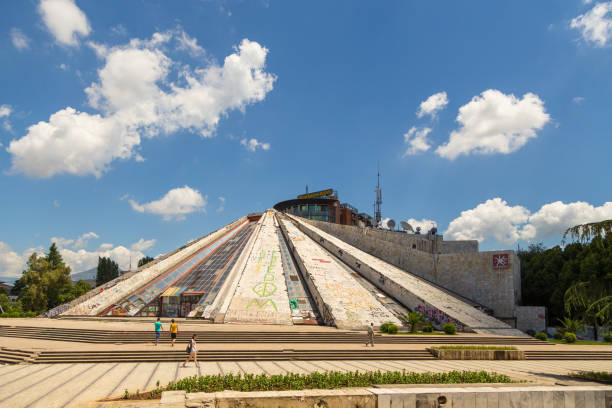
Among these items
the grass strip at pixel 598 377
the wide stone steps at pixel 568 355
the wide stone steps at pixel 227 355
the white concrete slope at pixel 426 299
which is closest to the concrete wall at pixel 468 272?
the white concrete slope at pixel 426 299

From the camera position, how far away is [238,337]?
18.1 metres

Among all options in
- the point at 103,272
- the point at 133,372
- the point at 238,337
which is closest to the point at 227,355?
the point at 238,337

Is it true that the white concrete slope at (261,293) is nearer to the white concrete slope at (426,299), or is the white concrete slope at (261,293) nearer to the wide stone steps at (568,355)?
the white concrete slope at (426,299)

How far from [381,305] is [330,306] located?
3934 mm

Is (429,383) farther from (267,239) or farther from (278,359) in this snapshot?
(267,239)

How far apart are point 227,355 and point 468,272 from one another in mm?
23483

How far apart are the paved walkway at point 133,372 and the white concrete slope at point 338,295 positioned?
7246 millimetres

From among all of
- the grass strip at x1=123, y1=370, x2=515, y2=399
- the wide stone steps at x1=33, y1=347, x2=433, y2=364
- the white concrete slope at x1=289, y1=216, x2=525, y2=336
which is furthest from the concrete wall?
the grass strip at x1=123, y1=370, x2=515, y2=399

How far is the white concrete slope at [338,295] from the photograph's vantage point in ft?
75.7

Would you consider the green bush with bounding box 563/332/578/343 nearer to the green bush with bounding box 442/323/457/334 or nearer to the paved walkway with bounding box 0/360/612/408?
the paved walkway with bounding box 0/360/612/408

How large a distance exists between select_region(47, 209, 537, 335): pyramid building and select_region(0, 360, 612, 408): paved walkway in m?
7.41

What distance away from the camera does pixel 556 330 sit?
89.6 ft

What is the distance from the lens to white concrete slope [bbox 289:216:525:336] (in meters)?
24.2

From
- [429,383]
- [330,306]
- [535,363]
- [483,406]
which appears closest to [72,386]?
[429,383]
